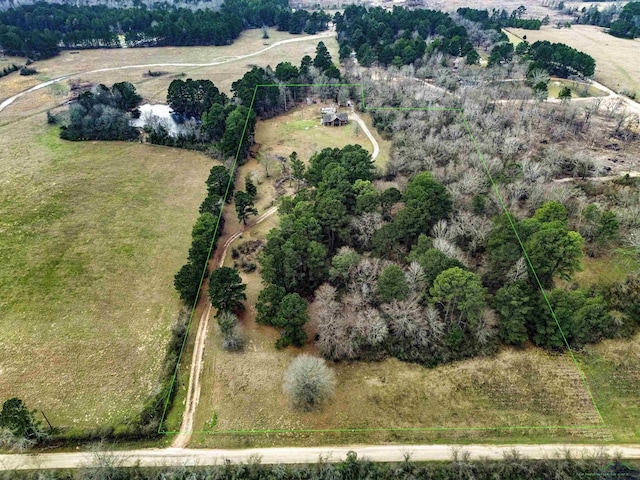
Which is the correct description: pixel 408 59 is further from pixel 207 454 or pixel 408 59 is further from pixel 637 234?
pixel 207 454

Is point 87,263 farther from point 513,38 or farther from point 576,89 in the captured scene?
point 513,38

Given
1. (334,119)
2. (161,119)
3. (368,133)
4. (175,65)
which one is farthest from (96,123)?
(368,133)

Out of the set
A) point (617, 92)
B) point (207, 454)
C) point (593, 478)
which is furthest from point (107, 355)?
point (617, 92)

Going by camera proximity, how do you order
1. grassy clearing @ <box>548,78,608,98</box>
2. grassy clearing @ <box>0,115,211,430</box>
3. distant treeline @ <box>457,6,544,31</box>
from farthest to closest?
distant treeline @ <box>457,6,544,31</box> < grassy clearing @ <box>548,78,608,98</box> < grassy clearing @ <box>0,115,211,430</box>

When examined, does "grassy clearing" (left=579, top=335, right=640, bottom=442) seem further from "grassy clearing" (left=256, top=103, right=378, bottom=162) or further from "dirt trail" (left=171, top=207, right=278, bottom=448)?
"grassy clearing" (left=256, top=103, right=378, bottom=162)

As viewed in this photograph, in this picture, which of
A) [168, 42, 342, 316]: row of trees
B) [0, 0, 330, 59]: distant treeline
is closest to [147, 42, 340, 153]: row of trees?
[168, 42, 342, 316]: row of trees
